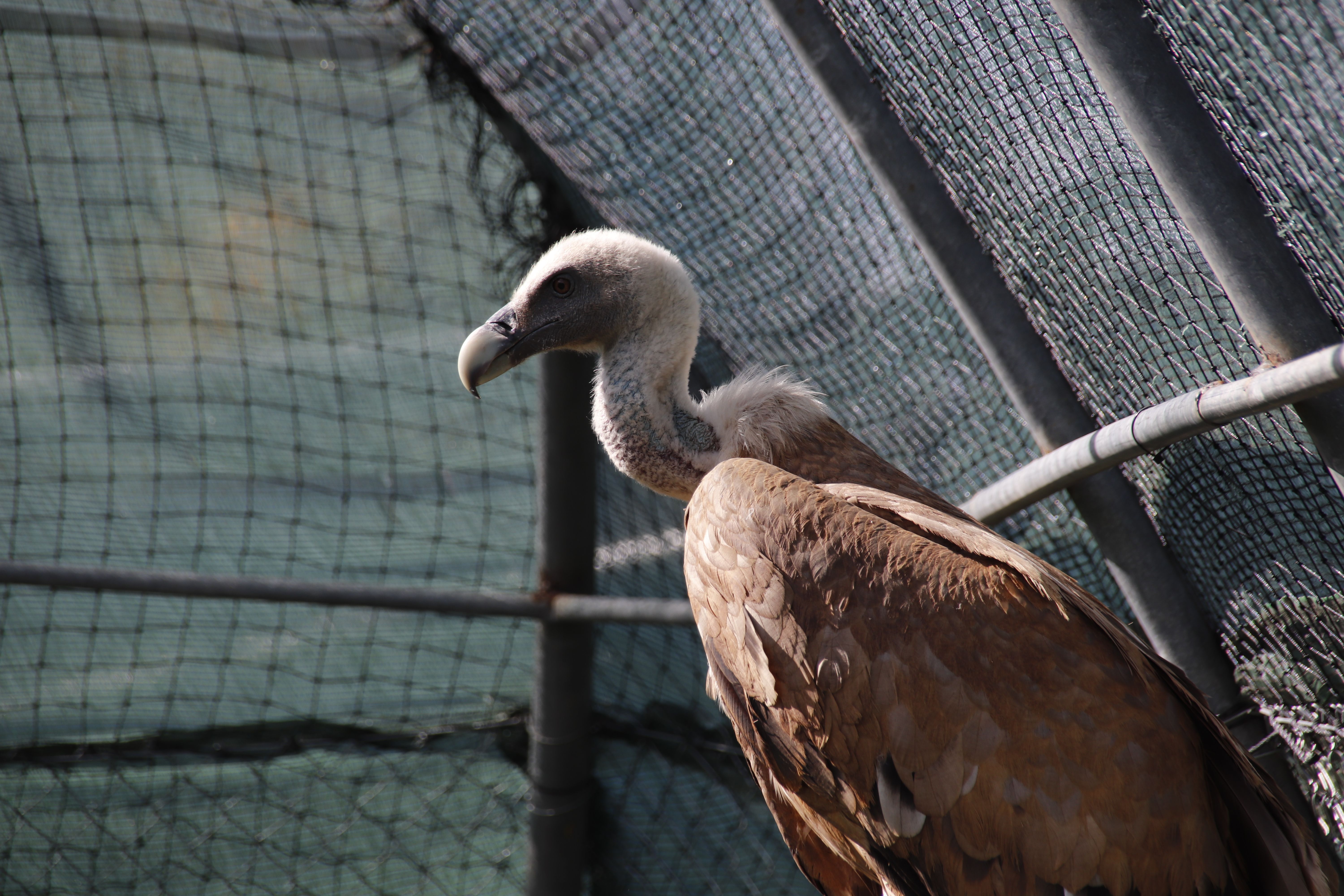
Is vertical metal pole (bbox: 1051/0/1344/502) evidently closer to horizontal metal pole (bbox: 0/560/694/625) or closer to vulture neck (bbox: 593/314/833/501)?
vulture neck (bbox: 593/314/833/501)

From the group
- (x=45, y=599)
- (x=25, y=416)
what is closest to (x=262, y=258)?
(x=25, y=416)

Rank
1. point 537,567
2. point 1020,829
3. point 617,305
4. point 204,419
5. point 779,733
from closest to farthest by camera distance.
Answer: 1. point 1020,829
2. point 779,733
3. point 617,305
4. point 537,567
5. point 204,419

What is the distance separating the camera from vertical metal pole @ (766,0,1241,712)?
213 cm

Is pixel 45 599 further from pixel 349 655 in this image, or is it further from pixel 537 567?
pixel 537 567

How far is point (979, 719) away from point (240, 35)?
3230 millimetres

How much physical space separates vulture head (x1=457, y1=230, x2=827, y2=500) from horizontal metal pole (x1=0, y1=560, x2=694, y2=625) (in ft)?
2.22

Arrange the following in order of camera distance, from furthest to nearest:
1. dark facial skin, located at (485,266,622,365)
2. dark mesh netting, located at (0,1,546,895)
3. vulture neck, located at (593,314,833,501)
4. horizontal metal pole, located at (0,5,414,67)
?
dark mesh netting, located at (0,1,546,895)
horizontal metal pole, located at (0,5,414,67)
dark facial skin, located at (485,266,622,365)
vulture neck, located at (593,314,833,501)

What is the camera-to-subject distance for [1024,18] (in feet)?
6.14

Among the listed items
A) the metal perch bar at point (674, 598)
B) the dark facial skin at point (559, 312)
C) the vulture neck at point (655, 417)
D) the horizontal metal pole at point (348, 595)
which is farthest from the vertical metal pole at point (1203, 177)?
the horizontal metal pole at point (348, 595)

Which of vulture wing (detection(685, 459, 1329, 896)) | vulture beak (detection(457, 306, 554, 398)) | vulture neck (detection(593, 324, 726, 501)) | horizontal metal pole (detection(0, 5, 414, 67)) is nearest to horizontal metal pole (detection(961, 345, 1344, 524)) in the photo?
vulture wing (detection(685, 459, 1329, 896))

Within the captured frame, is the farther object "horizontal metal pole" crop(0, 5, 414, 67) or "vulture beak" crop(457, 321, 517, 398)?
"horizontal metal pole" crop(0, 5, 414, 67)

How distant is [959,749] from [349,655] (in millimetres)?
2847

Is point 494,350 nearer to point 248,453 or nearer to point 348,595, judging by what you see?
point 348,595

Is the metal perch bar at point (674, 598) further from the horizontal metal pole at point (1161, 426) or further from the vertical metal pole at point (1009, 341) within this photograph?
the vertical metal pole at point (1009, 341)
